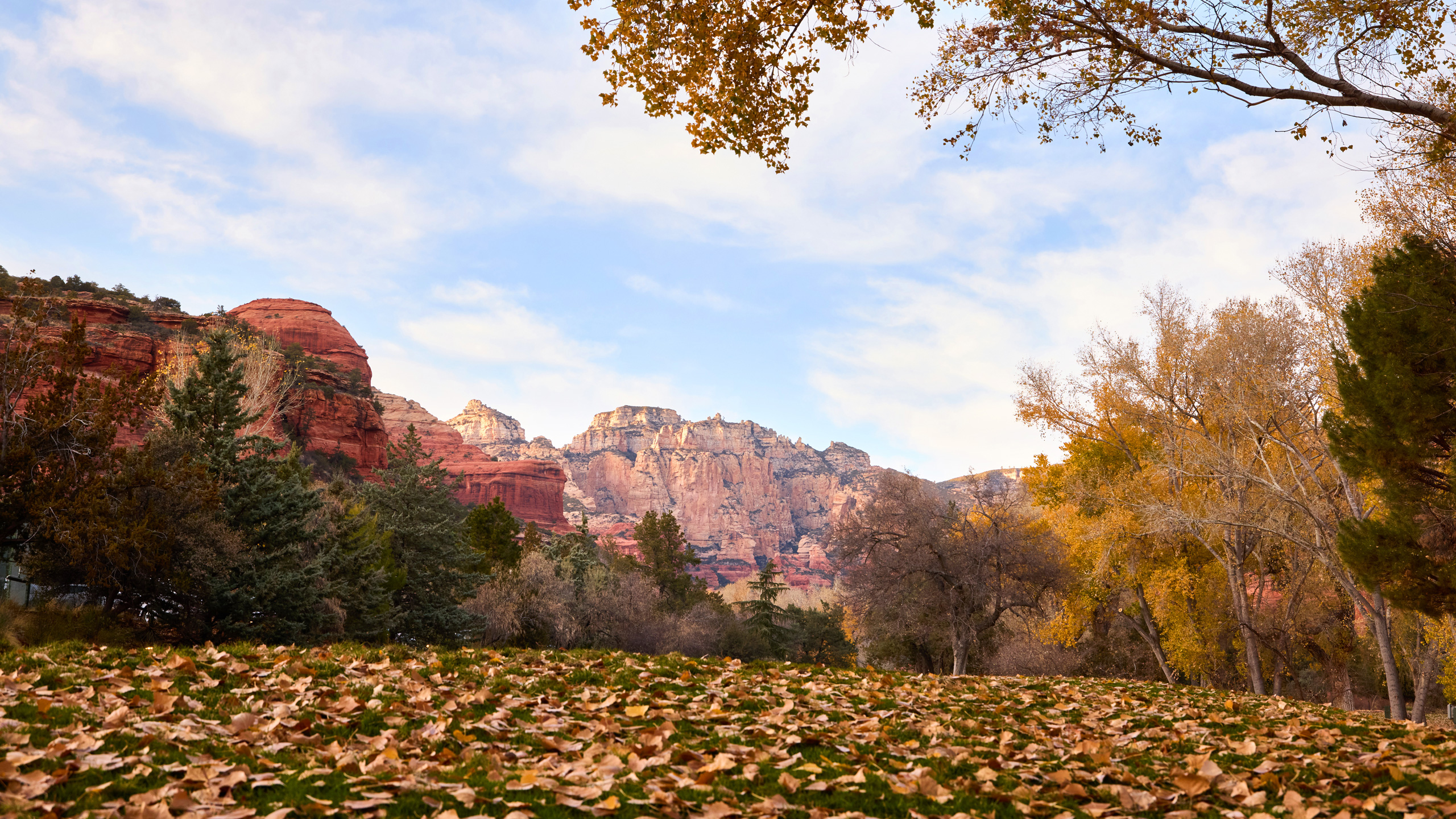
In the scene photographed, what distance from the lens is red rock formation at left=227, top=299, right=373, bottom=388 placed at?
300ft

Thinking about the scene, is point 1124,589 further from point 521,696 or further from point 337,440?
point 337,440

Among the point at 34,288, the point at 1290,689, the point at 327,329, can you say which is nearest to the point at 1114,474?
the point at 1290,689

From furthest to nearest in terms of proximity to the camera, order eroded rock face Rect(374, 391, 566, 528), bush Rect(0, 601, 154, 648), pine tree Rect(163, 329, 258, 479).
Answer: eroded rock face Rect(374, 391, 566, 528)
pine tree Rect(163, 329, 258, 479)
bush Rect(0, 601, 154, 648)

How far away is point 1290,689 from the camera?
37500 mm

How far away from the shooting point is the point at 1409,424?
13.7 meters

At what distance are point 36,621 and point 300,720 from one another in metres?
13.3

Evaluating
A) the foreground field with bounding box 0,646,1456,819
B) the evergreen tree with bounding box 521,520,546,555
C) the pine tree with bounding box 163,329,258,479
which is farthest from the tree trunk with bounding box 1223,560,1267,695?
the evergreen tree with bounding box 521,520,546,555

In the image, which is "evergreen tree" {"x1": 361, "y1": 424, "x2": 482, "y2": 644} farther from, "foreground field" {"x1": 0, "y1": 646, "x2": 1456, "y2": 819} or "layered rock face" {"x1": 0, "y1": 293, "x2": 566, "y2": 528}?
"foreground field" {"x1": 0, "y1": 646, "x2": 1456, "y2": 819}

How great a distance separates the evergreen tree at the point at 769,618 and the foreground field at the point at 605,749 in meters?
49.3

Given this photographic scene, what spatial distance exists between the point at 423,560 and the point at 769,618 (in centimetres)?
2886

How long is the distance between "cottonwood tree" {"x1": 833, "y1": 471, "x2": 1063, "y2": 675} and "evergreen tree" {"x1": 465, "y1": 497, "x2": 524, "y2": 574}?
82.2 ft

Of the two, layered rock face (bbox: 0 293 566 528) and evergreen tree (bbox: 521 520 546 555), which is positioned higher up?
layered rock face (bbox: 0 293 566 528)

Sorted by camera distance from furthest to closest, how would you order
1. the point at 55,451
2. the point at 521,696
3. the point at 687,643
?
the point at 687,643 → the point at 55,451 → the point at 521,696

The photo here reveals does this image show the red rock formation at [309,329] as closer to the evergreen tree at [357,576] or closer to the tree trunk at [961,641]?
the evergreen tree at [357,576]
